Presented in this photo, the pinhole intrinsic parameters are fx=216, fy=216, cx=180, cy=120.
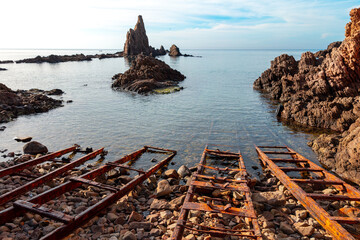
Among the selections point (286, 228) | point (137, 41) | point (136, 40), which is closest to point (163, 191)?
point (286, 228)

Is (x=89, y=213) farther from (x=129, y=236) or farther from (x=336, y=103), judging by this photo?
(x=336, y=103)

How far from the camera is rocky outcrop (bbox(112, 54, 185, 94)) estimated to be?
40.8 metres

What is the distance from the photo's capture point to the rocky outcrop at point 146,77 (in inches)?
1606

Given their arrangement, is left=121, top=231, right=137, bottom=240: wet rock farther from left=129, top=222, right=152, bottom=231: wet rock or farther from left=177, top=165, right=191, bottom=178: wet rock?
left=177, top=165, right=191, bottom=178: wet rock

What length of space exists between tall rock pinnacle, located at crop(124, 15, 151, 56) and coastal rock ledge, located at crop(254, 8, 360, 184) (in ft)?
506

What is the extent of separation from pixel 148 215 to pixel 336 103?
66.3ft

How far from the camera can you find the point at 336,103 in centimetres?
1975

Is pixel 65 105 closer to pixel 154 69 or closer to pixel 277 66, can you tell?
pixel 154 69

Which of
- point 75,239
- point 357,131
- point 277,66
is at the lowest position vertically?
point 75,239

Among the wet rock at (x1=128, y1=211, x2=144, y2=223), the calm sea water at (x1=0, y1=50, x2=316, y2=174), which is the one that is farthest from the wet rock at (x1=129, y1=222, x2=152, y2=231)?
the calm sea water at (x1=0, y1=50, x2=316, y2=174)

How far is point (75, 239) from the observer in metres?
5.87

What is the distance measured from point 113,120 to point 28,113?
10.7m

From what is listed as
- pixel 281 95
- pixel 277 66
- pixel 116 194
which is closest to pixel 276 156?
pixel 116 194

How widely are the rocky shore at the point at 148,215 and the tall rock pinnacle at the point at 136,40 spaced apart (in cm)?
17133
